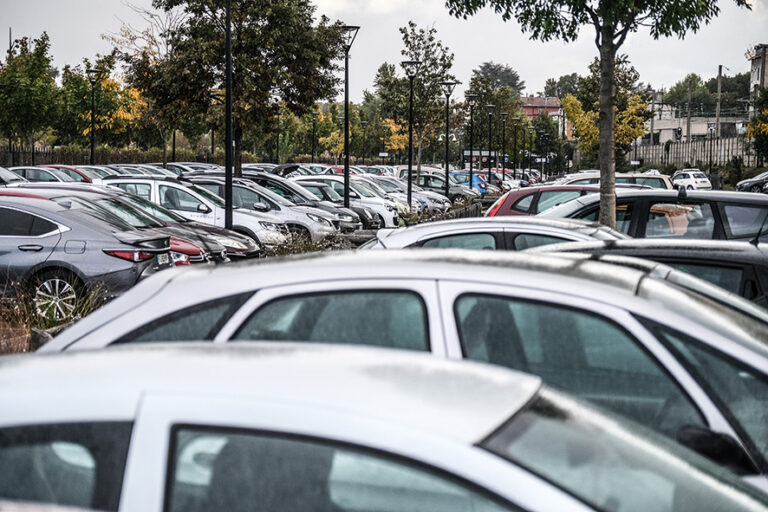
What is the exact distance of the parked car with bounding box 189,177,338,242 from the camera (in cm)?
1970

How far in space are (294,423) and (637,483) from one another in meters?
0.72

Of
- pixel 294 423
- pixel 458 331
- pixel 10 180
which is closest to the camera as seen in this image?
pixel 294 423

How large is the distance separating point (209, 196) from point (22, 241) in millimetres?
7351

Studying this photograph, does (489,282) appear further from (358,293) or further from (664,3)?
(664,3)

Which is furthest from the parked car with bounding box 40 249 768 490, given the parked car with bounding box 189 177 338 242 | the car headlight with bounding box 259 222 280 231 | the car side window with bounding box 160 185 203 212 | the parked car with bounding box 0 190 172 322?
the parked car with bounding box 189 177 338 242

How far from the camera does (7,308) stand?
30.4ft

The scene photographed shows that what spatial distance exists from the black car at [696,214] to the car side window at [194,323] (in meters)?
7.69

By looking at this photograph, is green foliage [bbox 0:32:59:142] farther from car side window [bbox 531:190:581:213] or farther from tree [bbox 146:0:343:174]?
car side window [bbox 531:190:581:213]

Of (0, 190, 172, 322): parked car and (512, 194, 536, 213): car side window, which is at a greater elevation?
(512, 194, 536, 213): car side window

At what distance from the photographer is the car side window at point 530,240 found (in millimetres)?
7934

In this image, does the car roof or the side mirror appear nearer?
the car roof

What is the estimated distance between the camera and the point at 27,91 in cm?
4631

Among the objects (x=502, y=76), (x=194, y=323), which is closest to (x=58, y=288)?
(x=194, y=323)

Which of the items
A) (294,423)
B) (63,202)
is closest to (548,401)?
(294,423)
